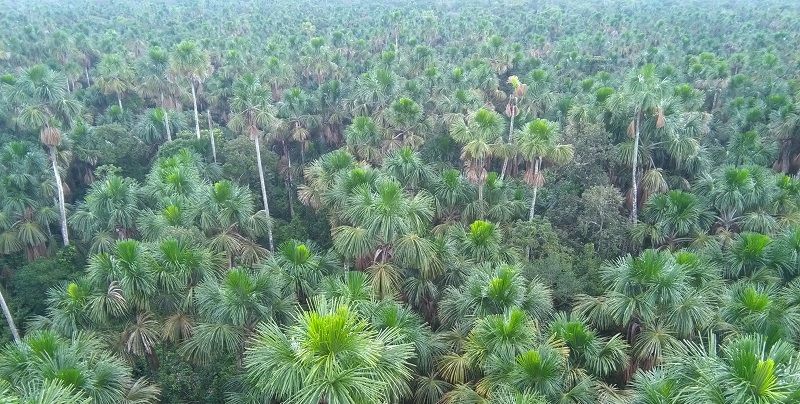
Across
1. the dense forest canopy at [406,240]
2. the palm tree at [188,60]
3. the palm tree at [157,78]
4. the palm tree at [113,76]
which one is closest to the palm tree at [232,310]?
the dense forest canopy at [406,240]

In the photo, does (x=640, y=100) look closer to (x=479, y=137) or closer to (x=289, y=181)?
(x=479, y=137)

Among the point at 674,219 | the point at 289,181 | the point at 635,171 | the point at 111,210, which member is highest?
the point at 111,210

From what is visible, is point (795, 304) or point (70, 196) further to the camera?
point (70, 196)

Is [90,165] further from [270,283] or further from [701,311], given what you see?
[701,311]

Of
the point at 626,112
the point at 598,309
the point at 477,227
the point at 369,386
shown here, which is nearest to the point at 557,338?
the point at 598,309

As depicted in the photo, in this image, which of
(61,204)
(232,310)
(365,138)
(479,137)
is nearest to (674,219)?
(479,137)

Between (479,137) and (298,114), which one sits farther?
(298,114)

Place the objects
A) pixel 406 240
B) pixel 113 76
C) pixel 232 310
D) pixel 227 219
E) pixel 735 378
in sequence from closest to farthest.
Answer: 1. pixel 735 378
2. pixel 232 310
3. pixel 406 240
4. pixel 227 219
5. pixel 113 76

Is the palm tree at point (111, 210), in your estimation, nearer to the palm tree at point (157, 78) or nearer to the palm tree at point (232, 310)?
the palm tree at point (232, 310)
